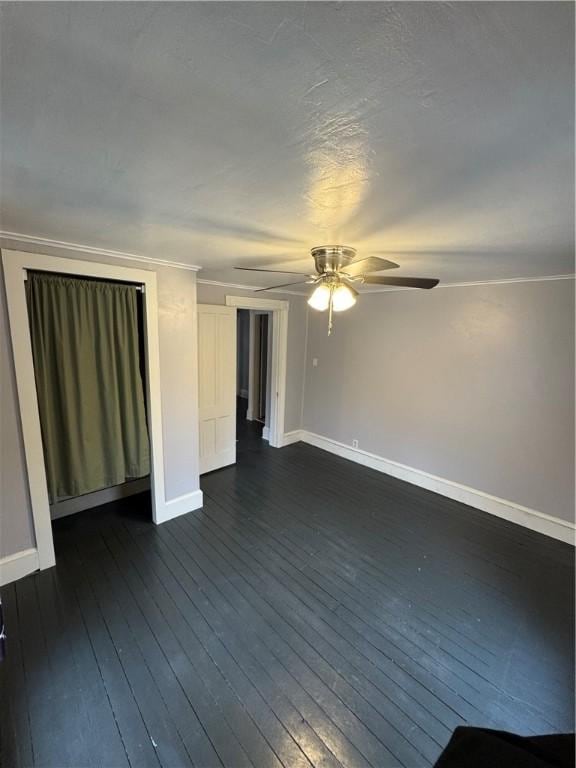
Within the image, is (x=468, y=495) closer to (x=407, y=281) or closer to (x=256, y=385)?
(x=407, y=281)

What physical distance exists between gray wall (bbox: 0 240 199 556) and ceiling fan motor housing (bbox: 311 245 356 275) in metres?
1.45

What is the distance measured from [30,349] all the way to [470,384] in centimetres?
398

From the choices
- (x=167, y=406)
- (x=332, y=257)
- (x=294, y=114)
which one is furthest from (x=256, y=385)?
(x=294, y=114)

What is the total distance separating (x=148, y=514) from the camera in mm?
3334

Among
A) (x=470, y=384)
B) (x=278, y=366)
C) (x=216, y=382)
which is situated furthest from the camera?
(x=278, y=366)

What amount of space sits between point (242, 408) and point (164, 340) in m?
4.09

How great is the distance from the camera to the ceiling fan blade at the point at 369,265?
1.82 metres

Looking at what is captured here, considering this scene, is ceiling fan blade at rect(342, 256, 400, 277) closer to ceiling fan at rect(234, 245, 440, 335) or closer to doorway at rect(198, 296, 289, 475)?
ceiling fan at rect(234, 245, 440, 335)

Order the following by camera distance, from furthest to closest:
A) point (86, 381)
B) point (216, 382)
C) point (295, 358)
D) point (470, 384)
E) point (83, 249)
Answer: point (295, 358)
point (216, 382)
point (470, 384)
point (86, 381)
point (83, 249)

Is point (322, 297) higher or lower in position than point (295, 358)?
higher

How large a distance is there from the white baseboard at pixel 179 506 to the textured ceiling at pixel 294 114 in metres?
2.58

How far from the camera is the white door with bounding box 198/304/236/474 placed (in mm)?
3949

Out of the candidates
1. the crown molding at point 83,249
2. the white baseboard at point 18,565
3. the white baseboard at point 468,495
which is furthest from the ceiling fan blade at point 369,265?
the white baseboard at point 18,565

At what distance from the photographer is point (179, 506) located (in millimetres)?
3311
